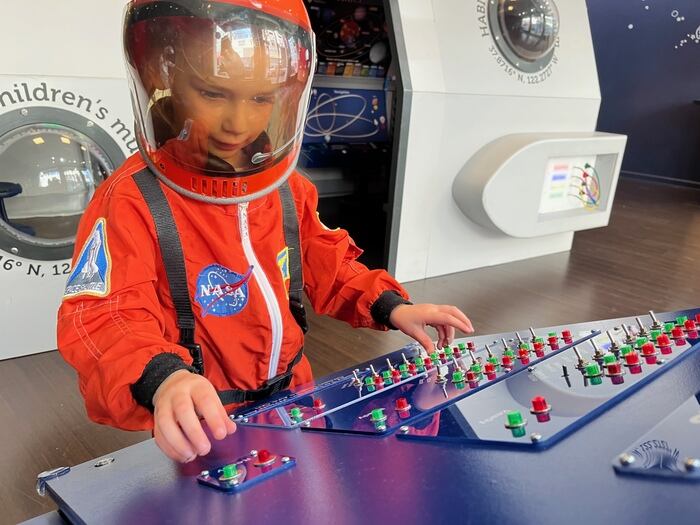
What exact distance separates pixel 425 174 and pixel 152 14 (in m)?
2.12

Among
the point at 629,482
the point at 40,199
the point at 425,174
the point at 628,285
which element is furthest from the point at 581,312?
the point at 629,482

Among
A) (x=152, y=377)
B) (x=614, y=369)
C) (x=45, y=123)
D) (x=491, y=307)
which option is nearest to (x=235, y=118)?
(x=152, y=377)

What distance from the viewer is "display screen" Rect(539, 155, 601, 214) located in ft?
10.6

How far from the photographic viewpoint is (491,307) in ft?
8.77

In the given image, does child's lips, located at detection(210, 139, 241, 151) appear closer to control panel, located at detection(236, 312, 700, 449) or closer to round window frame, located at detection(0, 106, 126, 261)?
control panel, located at detection(236, 312, 700, 449)

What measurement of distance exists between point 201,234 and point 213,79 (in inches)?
8.8

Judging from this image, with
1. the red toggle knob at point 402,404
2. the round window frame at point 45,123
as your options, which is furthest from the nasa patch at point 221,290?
the round window frame at point 45,123

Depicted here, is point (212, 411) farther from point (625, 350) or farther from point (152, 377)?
point (625, 350)

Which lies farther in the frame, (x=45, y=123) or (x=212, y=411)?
(x=45, y=123)

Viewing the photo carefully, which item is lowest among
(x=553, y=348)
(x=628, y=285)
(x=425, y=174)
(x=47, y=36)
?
(x=628, y=285)

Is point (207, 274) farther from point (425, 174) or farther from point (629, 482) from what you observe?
point (425, 174)

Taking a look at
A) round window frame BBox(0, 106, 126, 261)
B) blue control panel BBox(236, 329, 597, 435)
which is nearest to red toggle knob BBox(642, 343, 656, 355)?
blue control panel BBox(236, 329, 597, 435)

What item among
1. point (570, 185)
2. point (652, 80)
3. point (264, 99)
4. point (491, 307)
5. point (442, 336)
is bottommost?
point (491, 307)

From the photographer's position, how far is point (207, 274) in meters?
0.90
